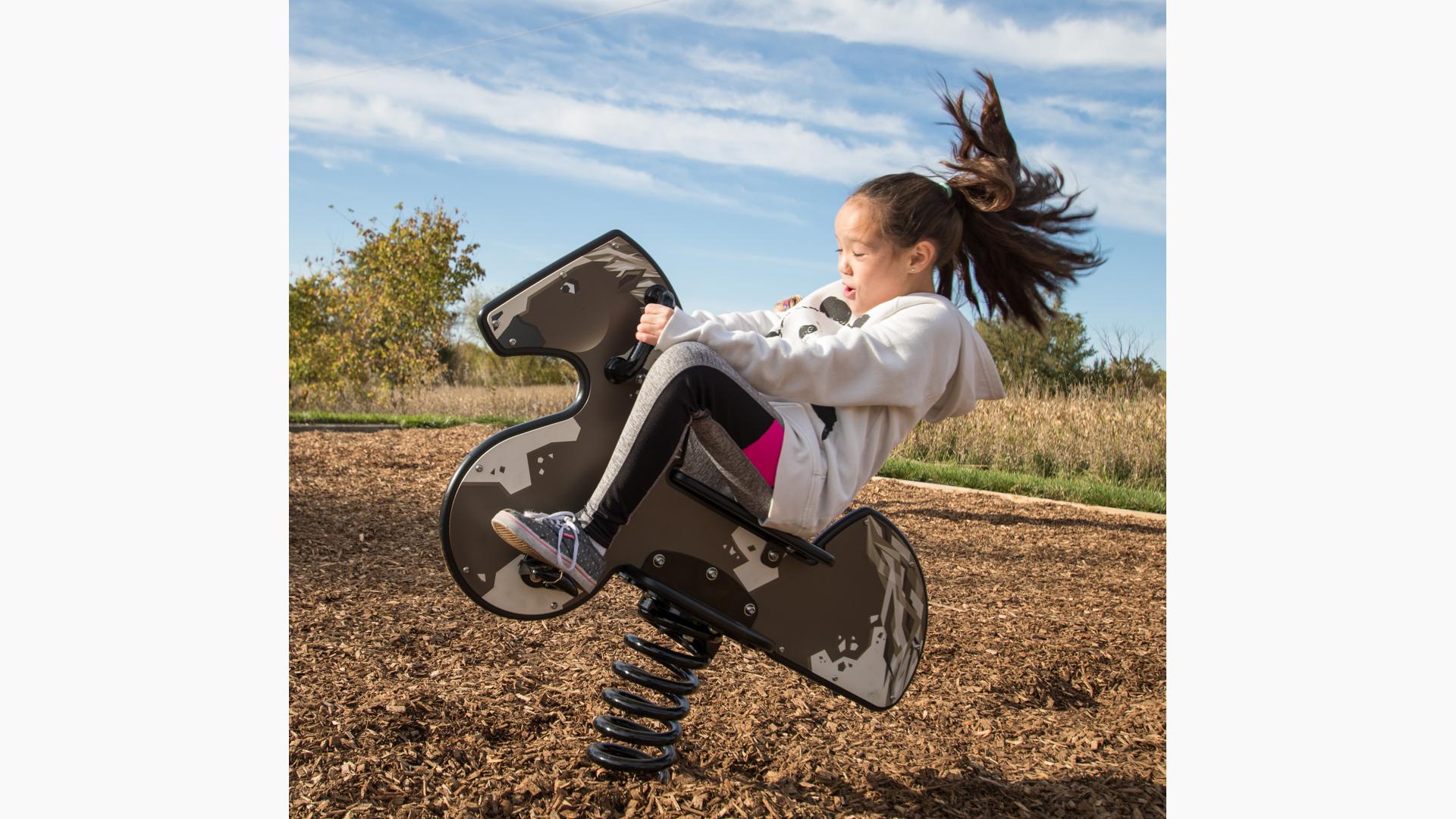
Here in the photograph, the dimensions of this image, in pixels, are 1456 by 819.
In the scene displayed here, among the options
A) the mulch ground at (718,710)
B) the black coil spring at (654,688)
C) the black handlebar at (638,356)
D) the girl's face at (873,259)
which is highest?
the girl's face at (873,259)

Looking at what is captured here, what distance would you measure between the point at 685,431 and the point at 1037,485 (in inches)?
246

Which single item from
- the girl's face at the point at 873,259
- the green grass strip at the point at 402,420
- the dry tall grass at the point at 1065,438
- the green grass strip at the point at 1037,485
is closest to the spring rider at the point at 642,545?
the girl's face at the point at 873,259

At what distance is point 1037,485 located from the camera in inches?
302

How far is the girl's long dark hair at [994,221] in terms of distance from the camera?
7.57ft

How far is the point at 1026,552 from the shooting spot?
215 inches

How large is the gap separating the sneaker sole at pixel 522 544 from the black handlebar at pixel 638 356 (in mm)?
398

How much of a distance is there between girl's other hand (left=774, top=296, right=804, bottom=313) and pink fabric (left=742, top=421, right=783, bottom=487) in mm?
574

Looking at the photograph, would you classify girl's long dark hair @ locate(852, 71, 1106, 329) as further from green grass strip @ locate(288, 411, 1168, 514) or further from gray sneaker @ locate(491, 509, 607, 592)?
green grass strip @ locate(288, 411, 1168, 514)

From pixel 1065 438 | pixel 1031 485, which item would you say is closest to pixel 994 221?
pixel 1031 485

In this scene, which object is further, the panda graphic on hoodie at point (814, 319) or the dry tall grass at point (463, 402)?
the dry tall grass at point (463, 402)

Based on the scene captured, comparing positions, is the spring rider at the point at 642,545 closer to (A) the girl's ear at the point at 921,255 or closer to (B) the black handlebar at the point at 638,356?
(B) the black handlebar at the point at 638,356

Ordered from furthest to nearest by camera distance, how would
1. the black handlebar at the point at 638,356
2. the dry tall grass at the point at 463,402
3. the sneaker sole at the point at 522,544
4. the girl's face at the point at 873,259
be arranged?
the dry tall grass at the point at 463,402
the girl's face at the point at 873,259
the black handlebar at the point at 638,356
the sneaker sole at the point at 522,544

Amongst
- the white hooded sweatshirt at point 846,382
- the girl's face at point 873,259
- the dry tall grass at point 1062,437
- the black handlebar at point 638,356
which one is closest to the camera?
the white hooded sweatshirt at point 846,382

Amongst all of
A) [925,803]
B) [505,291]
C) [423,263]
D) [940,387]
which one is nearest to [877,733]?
[925,803]
